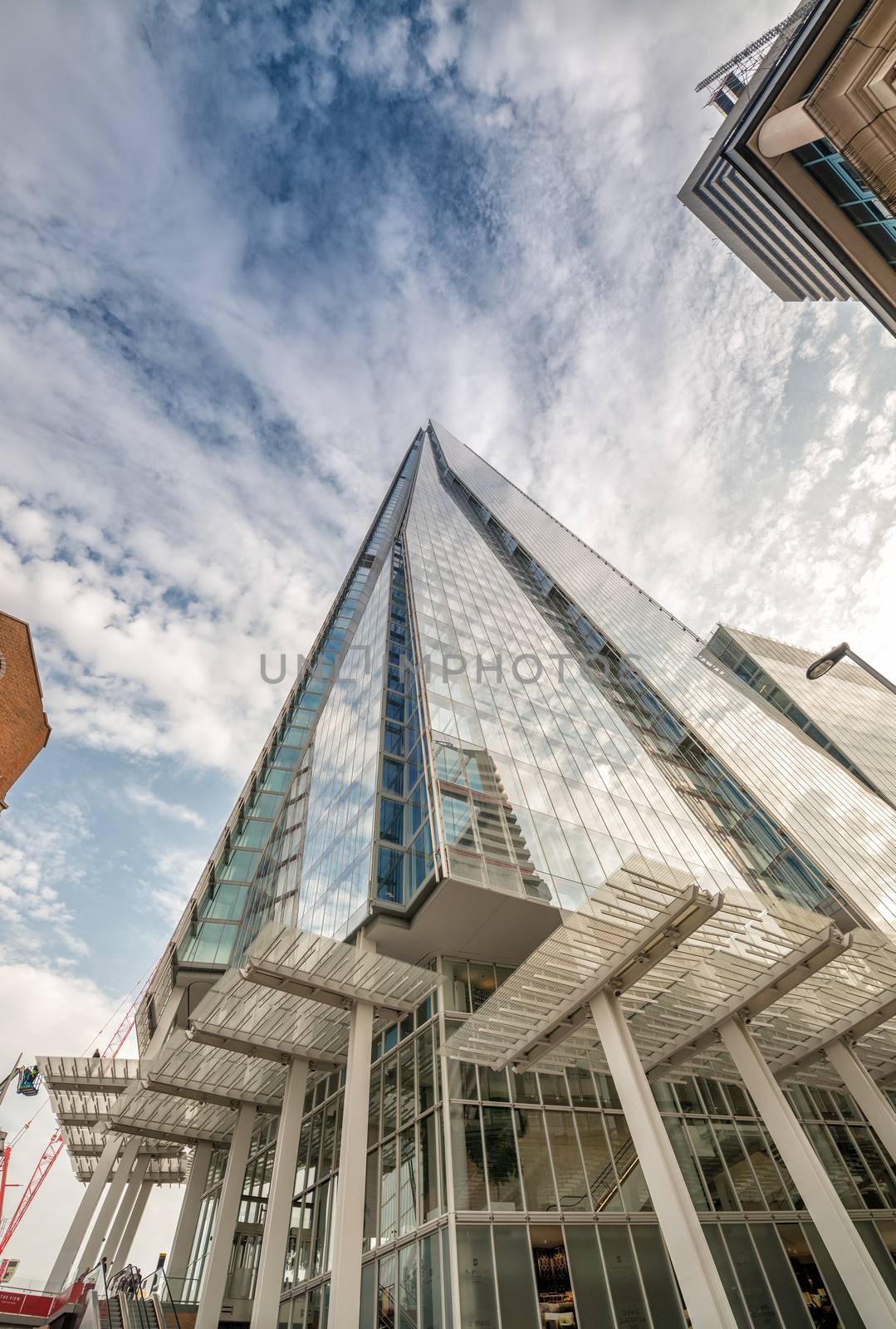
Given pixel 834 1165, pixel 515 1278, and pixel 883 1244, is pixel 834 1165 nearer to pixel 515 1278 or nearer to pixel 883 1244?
pixel 883 1244

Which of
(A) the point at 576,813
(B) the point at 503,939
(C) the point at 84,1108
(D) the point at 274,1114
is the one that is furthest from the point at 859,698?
(C) the point at 84,1108

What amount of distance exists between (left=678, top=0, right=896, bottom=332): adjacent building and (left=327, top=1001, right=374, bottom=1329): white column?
28671 millimetres

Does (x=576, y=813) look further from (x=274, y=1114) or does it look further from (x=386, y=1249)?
(x=274, y=1114)

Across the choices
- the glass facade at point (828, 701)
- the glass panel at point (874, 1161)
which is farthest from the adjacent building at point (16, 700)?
the glass facade at point (828, 701)

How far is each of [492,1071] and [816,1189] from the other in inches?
386

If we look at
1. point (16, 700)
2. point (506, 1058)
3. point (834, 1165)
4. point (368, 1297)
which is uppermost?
point (16, 700)

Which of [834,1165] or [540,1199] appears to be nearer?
[540,1199]

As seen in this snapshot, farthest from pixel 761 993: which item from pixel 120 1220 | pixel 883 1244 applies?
pixel 120 1220

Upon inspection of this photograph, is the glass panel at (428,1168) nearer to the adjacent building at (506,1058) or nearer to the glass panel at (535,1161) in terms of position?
the adjacent building at (506,1058)

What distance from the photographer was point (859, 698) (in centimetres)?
7912

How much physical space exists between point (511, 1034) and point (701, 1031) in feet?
20.2

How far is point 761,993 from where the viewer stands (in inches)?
742

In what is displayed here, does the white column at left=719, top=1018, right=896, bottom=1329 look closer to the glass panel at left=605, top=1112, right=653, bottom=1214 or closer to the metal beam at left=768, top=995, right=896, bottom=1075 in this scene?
the metal beam at left=768, top=995, right=896, bottom=1075

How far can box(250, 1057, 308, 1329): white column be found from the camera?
1770 centimetres
